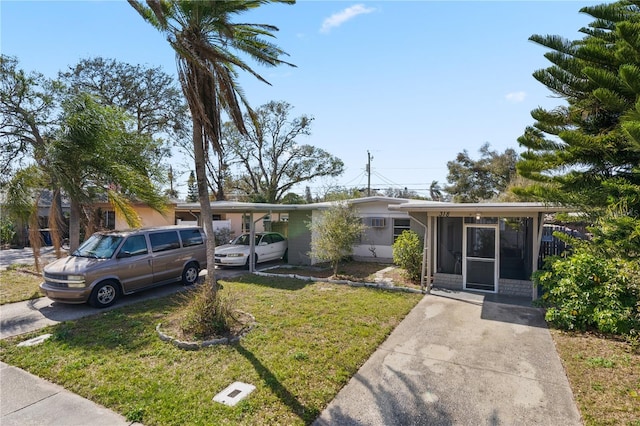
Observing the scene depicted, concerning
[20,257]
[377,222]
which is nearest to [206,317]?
[377,222]

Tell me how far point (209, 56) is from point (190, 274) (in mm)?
6573

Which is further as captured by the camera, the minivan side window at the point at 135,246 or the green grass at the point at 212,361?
the minivan side window at the point at 135,246

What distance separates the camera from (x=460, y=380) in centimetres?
467

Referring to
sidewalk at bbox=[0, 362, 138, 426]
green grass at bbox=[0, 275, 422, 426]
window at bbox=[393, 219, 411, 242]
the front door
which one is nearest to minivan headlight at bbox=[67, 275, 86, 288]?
green grass at bbox=[0, 275, 422, 426]

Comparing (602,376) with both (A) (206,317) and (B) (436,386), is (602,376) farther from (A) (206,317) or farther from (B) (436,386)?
(A) (206,317)

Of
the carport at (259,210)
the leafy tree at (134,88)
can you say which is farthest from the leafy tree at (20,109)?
the carport at (259,210)

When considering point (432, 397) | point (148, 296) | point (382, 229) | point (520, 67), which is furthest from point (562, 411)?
point (382, 229)

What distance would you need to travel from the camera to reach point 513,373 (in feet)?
16.1

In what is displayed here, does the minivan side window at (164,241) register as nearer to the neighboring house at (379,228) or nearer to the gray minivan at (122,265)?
the gray minivan at (122,265)

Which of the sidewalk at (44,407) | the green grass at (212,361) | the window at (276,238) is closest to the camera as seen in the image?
the sidewalk at (44,407)

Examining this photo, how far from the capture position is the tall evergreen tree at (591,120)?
7.18m

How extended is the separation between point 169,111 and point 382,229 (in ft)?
53.6

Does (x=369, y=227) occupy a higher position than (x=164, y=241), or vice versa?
(x=369, y=227)

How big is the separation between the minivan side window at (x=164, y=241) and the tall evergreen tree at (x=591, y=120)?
9.53 meters
